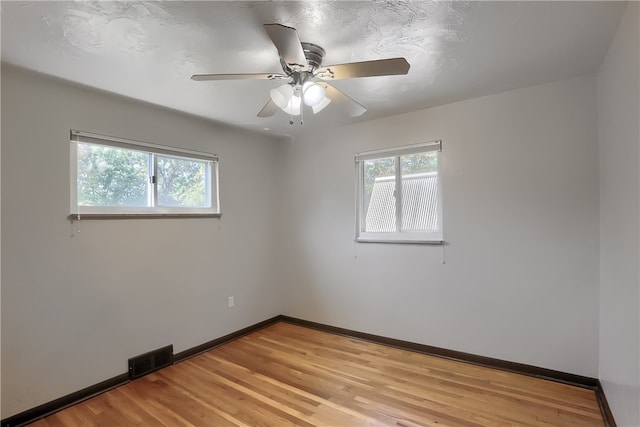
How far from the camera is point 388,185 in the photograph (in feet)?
11.2

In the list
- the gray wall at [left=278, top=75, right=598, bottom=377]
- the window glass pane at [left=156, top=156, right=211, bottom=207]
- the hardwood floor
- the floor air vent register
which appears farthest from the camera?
the window glass pane at [left=156, top=156, right=211, bottom=207]

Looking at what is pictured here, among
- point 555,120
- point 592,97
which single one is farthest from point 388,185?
point 592,97

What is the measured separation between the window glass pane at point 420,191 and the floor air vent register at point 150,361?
2.57 m

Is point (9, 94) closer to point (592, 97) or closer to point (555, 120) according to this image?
point (555, 120)

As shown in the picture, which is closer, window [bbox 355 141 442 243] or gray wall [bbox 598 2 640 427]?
gray wall [bbox 598 2 640 427]

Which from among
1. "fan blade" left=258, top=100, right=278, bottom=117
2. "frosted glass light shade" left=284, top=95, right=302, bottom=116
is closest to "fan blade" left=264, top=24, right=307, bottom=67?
"frosted glass light shade" left=284, top=95, right=302, bottom=116

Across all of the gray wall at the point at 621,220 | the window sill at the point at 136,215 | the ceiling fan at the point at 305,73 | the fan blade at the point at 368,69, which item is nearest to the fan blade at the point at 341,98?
the ceiling fan at the point at 305,73

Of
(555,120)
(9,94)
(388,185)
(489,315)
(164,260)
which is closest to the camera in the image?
(9,94)

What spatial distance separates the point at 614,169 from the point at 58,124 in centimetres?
377

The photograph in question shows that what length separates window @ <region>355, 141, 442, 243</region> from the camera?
10.3 ft

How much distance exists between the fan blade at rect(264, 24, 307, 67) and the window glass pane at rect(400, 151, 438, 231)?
6.16 feet

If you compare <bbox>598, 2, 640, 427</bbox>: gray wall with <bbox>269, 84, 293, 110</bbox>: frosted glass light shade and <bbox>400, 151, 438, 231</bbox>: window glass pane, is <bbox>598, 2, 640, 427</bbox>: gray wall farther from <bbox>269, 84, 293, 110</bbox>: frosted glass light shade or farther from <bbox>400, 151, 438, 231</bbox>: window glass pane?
<bbox>269, 84, 293, 110</bbox>: frosted glass light shade

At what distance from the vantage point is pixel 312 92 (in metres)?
1.88

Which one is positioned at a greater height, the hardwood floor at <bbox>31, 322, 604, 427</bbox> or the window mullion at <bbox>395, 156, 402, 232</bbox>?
the window mullion at <bbox>395, 156, 402, 232</bbox>
